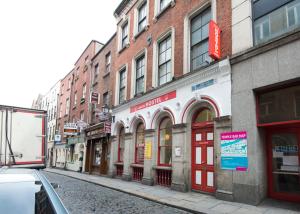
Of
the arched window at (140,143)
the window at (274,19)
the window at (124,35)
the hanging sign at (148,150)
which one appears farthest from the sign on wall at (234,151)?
the window at (124,35)

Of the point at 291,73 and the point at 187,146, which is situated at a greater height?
the point at 291,73

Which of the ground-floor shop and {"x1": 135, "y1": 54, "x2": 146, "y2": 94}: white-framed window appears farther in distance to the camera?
{"x1": 135, "y1": 54, "x2": 146, "y2": 94}: white-framed window

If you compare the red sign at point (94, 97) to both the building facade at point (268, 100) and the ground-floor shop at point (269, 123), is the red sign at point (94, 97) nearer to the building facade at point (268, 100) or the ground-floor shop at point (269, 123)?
the building facade at point (268, 100)

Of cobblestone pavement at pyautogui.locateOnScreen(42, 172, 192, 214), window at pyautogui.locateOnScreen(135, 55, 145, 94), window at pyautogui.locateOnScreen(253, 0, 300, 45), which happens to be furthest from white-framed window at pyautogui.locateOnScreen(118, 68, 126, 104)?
window at pyautogui.locateOnScreen(253, 0, 300, 45)

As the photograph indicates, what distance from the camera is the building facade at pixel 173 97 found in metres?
9.81

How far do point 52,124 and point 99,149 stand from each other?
21561 mm

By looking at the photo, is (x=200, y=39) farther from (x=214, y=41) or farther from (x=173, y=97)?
(x=173, y=97)

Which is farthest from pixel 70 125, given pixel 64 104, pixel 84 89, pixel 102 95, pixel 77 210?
pixel 77 210

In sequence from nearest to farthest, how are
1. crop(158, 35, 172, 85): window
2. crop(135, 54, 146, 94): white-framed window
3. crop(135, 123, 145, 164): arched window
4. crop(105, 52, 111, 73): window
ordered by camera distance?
crop(158, 35, 172, 85): window, crop(135, 123, 145, 164): arched window, crop(135, 54, 146, 94): white-framed window, crop(105, 52, 111, 73): window

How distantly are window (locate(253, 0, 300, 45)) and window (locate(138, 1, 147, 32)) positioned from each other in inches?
342

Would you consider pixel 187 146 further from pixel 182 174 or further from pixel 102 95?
pixel 102 95

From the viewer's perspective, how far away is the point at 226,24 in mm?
9797

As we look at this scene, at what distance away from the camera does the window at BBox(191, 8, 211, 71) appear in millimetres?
11203

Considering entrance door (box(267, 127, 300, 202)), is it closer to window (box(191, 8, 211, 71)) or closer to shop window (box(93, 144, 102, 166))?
window (box(191, 8, 211, 71))
